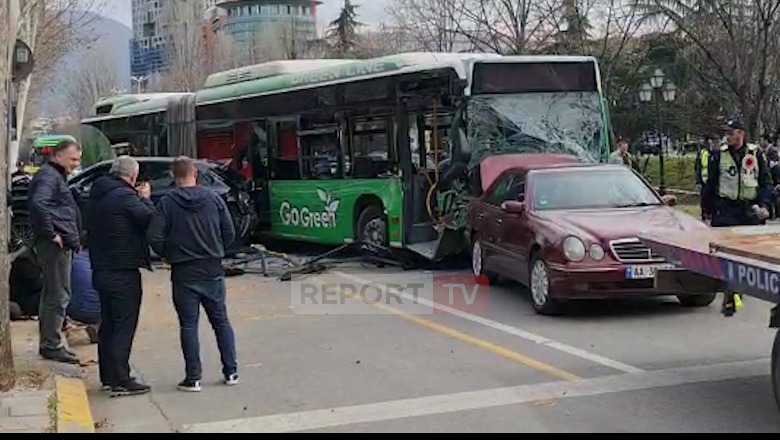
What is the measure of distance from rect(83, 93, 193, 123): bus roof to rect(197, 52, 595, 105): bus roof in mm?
→ 1281

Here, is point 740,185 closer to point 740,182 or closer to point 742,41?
point 740,182

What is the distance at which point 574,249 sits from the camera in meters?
10.0

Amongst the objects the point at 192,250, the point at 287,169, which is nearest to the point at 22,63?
the point at 192,250

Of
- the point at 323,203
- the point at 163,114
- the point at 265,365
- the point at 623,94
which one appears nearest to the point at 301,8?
the point at 623,94

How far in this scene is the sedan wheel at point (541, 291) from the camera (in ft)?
33.7

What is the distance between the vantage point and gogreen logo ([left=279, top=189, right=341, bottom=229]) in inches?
632

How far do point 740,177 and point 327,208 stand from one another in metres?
7.47

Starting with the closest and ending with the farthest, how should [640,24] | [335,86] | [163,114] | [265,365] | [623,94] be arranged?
[265,365]
[335,86]
[163,114]
[640,24]
[623,94]

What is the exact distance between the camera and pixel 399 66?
1446 cm

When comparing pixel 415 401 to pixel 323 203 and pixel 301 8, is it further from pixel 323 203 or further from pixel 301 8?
pixel 301 8

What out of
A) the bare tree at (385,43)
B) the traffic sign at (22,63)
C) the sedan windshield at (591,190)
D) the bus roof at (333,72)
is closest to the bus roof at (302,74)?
the bus roof at (333,72)

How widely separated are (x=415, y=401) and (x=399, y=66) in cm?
816

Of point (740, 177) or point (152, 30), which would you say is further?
point (152, 30)
